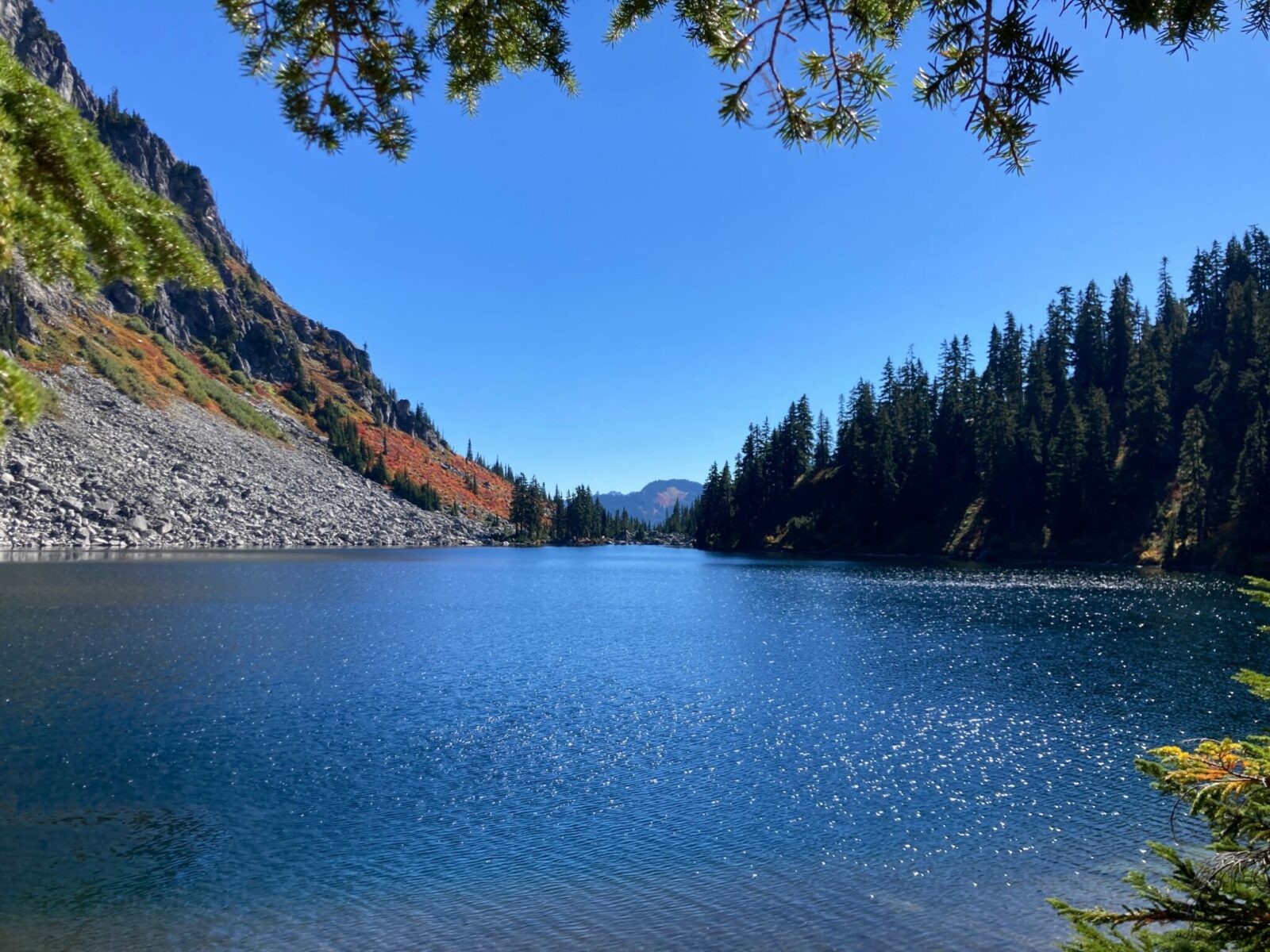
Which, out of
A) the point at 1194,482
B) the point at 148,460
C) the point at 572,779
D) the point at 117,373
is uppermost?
the point at 117,373

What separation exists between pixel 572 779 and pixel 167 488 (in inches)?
5289

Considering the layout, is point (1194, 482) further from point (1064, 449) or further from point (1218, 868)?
point (1218, 868)

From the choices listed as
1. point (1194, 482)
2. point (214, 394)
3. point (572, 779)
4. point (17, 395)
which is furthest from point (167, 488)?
point (1194, 482)

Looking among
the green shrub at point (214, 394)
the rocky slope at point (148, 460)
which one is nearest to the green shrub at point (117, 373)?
the rocky slope at point (148, 460)

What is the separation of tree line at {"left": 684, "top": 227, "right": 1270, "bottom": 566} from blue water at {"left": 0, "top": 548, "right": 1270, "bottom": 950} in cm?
7126

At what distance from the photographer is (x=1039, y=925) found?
1416 centimetres

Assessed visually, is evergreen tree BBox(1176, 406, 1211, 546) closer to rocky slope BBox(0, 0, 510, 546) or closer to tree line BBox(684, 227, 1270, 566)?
tree line BBox(684, 227, 1270, 566)

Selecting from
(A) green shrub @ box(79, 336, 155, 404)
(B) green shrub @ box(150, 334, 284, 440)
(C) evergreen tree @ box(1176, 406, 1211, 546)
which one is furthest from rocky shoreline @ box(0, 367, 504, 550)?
(C) evergreen tree @ box(1176, 406, 1211, 546)

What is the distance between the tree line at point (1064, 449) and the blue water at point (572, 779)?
7126cm

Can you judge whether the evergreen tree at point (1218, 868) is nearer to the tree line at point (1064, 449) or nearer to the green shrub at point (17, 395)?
the green shrub at point (17, 395)

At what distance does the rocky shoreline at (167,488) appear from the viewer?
108062 mm

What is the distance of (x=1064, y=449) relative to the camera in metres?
121

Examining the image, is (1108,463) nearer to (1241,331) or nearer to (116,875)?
(1241,331)

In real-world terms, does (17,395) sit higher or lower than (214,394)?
lower
